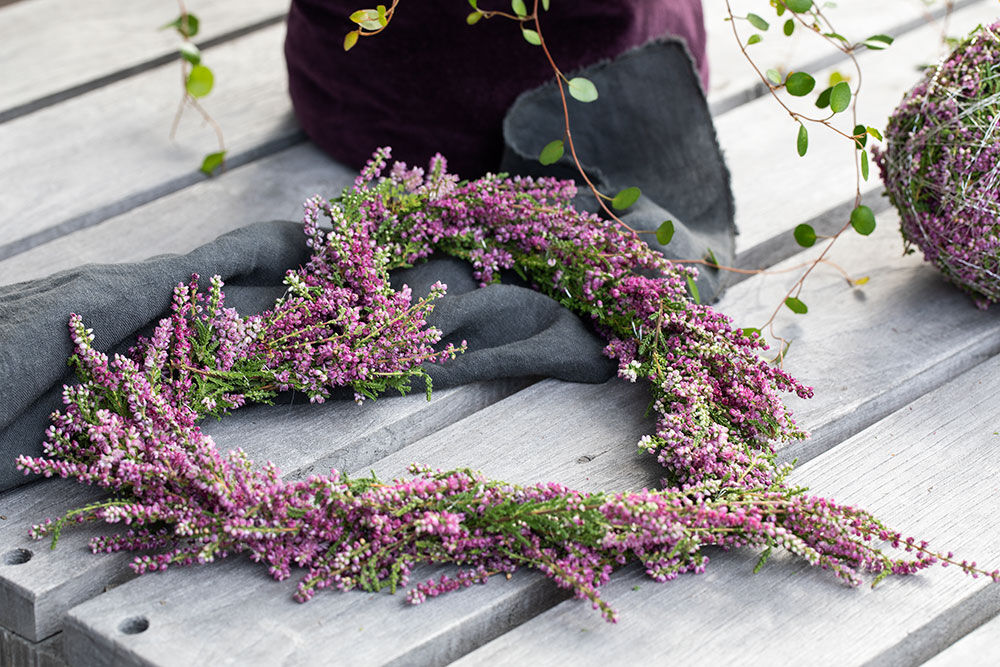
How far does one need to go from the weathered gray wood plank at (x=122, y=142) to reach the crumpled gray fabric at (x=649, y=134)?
439 mm

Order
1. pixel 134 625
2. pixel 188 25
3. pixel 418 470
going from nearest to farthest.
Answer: pixel 134 625 < pixel 418 470 < pixel 188 25

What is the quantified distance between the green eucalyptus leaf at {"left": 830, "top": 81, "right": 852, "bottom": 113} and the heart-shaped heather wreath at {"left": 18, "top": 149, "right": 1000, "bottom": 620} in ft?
0.71

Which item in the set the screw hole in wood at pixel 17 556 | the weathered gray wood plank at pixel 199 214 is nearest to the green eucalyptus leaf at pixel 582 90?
the weathered gray wood plank at pixel 199 214

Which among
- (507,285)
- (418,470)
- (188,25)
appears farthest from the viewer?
(188,25)

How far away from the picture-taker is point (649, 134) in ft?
4.74

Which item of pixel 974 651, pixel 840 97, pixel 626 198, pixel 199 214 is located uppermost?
pixel 840 97

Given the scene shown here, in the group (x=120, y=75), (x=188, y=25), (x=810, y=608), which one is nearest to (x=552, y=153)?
(x=810, y=608)

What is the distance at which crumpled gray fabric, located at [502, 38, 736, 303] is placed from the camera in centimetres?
141

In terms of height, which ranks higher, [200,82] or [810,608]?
[200,82]

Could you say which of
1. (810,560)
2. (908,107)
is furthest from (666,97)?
(810,560)

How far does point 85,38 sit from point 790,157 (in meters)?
1.17

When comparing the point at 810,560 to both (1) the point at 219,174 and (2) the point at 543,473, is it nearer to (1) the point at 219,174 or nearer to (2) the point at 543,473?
(2) the point at 543,473

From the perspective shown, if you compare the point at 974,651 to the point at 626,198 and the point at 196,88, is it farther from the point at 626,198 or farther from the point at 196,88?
the point at 196,88

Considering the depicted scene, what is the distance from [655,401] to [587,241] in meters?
0.19
